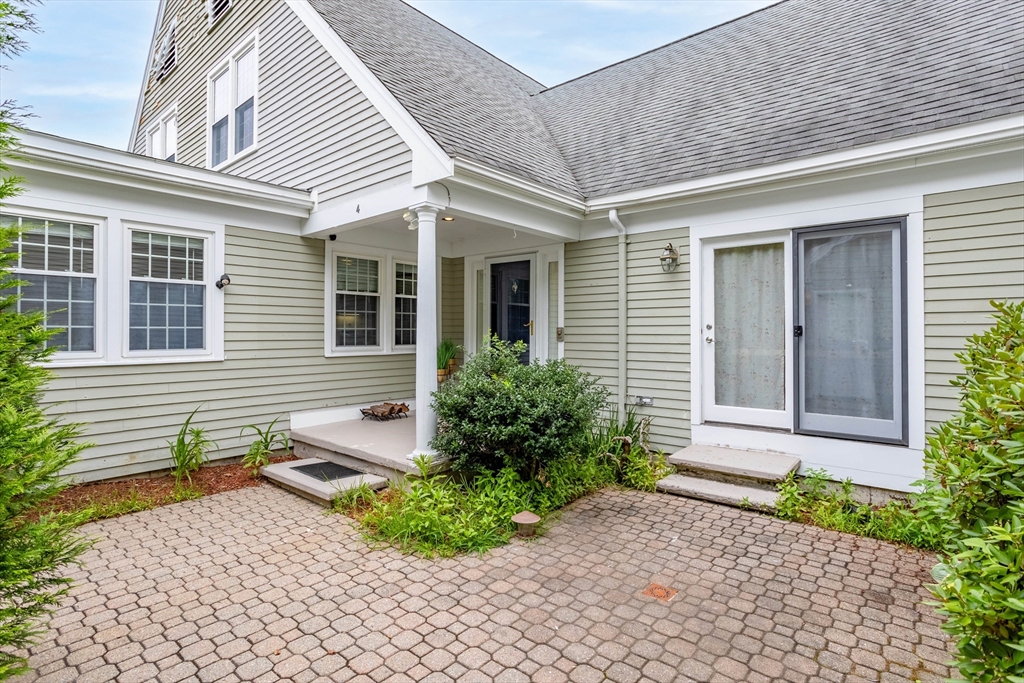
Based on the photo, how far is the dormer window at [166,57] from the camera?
9656 mm

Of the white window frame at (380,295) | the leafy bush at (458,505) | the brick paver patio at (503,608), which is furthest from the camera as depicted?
the white window frame at (380,295)

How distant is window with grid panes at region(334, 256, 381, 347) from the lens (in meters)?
6.76

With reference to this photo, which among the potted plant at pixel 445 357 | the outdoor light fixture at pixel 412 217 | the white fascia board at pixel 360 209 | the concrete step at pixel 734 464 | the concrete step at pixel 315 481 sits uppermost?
the white fascia board at pixel 360 209

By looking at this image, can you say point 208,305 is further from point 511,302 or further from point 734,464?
point 734,464

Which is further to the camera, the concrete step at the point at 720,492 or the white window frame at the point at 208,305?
the white window frame at the point at 208,305

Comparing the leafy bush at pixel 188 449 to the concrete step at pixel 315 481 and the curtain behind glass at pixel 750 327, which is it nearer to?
the concrete step at pixel 315 481

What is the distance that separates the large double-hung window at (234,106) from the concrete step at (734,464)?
7.08 m

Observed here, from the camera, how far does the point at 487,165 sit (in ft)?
15.7

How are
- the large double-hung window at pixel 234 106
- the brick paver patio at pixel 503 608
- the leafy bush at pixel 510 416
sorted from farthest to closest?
1. the large double-hung window at pixel 234 106
2. the leafy bush at pixel 510 416
3. the brick paver patio at pixel 503 608

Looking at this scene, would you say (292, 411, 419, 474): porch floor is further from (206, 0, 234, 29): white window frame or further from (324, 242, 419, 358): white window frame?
(206, 0, 234, 29): white window frame

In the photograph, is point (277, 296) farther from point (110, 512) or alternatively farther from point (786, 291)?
point (786, 291)

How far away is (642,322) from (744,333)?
108cm

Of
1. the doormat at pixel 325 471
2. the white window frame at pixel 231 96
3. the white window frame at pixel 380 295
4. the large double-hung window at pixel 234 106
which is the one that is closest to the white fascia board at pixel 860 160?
the white window frame at pixel 380 295

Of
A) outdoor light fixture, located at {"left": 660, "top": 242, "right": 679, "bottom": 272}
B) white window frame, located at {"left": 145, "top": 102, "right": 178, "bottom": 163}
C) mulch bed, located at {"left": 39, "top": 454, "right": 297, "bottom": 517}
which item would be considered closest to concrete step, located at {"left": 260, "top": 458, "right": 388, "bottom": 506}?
mulch bed, located at {"left": 39, "top": 454, "right": 297, "bottom": 517}
